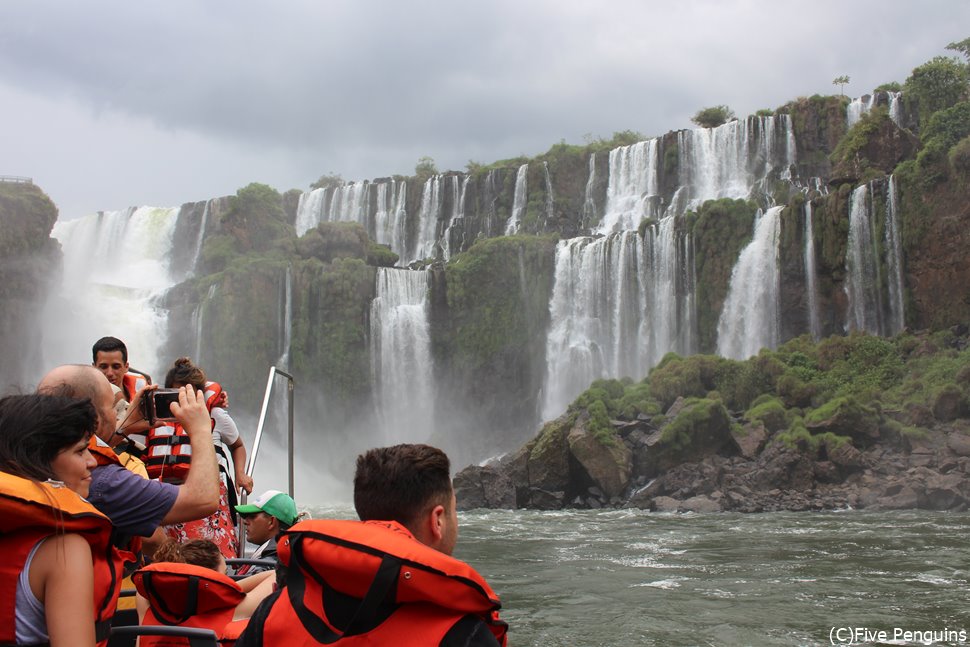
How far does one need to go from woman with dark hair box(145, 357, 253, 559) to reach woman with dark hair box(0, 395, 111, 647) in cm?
211

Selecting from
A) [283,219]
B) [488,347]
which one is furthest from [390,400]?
[283,219]

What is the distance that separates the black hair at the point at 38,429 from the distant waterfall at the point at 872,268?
30.7 metres

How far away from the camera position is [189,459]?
506 cm

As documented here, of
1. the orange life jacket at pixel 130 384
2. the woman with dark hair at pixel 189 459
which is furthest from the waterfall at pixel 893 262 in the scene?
the orange life jacket at pixel 130 384

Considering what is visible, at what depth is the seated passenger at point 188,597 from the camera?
351cm

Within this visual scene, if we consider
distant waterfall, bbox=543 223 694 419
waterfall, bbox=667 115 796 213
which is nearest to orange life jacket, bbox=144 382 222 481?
distant waterfall, bbox=543 223 694 419

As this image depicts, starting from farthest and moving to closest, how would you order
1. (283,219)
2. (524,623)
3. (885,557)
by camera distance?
(283,219) → (885,557) → (524,623)

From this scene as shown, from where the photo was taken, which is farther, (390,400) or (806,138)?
(806,138)

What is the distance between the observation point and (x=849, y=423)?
81.9 feet

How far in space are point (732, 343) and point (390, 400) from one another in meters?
13.6

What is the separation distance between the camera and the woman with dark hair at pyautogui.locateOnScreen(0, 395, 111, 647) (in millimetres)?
2359

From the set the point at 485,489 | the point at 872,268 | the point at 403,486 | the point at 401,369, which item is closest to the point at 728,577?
the point at 403,486

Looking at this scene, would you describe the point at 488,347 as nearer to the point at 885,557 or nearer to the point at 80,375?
the point at 885,557

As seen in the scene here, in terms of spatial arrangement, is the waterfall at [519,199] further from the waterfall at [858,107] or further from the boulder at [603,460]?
the boulder at [603,460]
